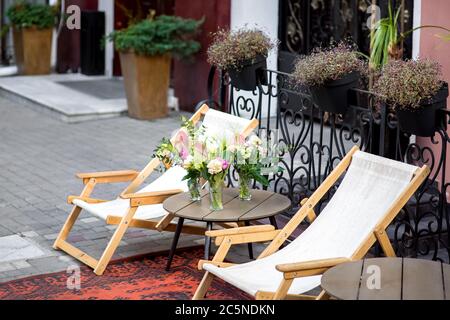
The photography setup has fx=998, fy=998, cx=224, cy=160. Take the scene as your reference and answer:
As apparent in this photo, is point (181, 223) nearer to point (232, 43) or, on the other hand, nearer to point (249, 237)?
point (249, 237)

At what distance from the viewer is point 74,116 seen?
12.1 m

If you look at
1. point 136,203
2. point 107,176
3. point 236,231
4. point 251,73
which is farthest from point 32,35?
point 236,231

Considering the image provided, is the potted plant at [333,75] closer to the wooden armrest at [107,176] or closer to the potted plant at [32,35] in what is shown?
the wooden armrest at [107,176]

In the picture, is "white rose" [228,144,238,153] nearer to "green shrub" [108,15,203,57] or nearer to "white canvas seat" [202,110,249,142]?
"white canvas seat" [202,110,249,142]

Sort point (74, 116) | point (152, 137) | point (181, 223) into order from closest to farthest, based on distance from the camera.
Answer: point (181, 223), point (152, 137), point (74, 116)

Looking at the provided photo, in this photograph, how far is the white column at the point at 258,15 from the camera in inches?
456

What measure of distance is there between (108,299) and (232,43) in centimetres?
257

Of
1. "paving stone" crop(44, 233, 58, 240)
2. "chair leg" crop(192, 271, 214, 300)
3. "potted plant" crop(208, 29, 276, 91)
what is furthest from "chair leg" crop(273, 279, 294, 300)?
"potted plant" crop(208, 29, 276, 91)

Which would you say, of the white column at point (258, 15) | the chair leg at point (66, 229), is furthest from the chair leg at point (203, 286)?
the white column at point (258, 15)

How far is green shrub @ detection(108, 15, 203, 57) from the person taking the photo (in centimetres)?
1174

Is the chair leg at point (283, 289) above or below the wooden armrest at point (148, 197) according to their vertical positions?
below

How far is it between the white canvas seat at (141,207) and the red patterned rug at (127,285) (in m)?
0.32

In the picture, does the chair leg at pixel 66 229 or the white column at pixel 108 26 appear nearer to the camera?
the chair leg at pixel 66 229
